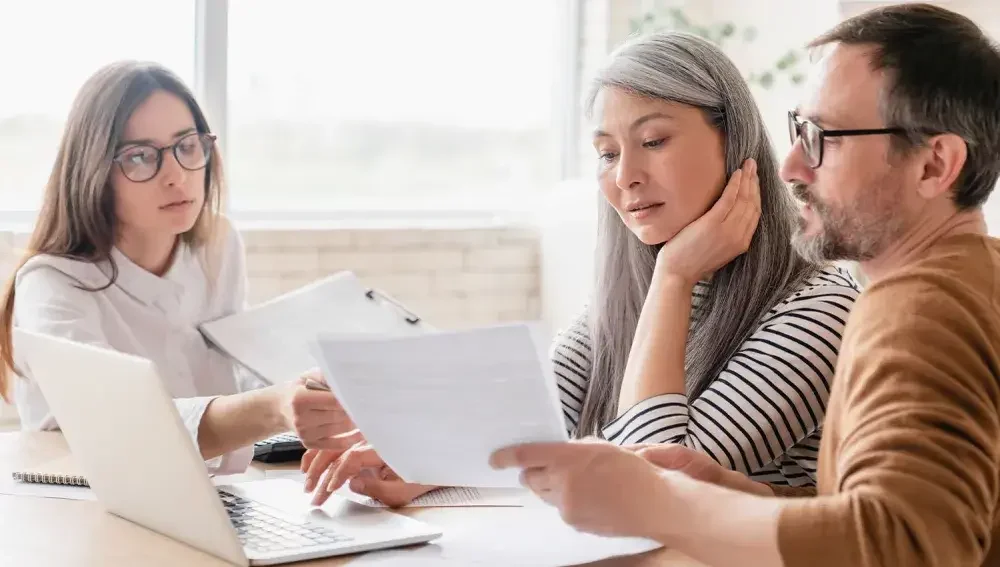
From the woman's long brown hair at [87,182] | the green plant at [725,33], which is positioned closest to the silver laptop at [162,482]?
the woman's long brown hair at [87,182]

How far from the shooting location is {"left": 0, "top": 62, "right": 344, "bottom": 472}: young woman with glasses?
2113 millimetres

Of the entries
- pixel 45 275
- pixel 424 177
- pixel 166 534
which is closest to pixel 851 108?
pixel 166 534

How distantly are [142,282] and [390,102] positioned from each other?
222cm

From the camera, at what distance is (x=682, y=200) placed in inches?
69.6

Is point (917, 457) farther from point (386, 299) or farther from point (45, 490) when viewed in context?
point (386, 299)

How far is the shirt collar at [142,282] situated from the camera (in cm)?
222

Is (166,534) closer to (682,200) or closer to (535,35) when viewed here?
(682,200)

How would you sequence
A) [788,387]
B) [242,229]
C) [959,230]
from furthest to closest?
[242,229] → [788,387] → [959,230]

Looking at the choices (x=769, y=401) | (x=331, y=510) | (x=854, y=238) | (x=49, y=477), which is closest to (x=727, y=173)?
(x=769, y=401)

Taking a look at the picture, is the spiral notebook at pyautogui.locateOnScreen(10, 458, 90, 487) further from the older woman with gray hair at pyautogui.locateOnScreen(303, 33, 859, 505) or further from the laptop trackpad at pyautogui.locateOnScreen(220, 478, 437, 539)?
the older woman with gray hair at pyautogui.locateOnScreen(303, 33, 859, 505)

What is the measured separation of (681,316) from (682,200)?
7.3 inches

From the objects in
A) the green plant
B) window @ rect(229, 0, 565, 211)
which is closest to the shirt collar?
window @ rect(229, 0, 565, 211)

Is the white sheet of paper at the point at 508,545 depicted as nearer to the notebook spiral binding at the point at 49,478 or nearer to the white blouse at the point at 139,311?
the notebook spiral binding at the point at 49,478

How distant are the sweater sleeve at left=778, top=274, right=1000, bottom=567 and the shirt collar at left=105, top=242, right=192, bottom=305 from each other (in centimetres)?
154
